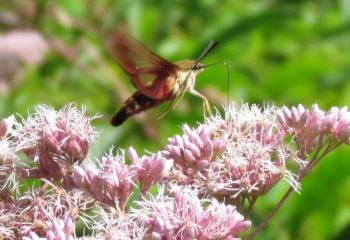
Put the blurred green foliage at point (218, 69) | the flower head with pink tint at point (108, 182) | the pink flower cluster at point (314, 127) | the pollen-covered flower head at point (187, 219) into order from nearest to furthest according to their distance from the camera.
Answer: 1. the pollen-covered flower head at point (187, 219)
2. the flower head with pink tint at point (108, 182)
3. the pink flower cluster at point (314, 127)
4. the blurred green foliage at point (218, 69)

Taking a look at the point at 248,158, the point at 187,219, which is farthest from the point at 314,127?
the point at 187,219

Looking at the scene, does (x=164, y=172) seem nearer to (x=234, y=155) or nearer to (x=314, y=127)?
(x=234, y=155)

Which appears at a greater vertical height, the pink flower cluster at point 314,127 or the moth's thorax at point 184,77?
the moth's thorax at point 184,77

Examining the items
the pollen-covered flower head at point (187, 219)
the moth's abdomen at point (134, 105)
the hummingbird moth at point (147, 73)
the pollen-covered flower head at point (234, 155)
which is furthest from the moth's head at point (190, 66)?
the pollen-covered flower head at point (187, 219)

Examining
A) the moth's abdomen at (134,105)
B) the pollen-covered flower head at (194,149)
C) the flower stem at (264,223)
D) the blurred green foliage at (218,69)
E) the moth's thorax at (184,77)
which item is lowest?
the flower stem at (264,223)

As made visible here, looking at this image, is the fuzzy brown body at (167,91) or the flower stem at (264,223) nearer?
the flower stem at (264,223)

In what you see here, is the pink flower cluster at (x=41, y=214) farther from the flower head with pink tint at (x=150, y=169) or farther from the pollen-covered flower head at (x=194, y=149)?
the pollen-covered flower head at (x=194, y=149)

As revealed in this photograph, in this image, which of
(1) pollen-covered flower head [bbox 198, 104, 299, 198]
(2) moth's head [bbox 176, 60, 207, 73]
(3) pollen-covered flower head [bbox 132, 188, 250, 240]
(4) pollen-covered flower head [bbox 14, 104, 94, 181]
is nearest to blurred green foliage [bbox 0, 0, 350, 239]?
(2) moth's head [bbox 176, 60, 207, 73]

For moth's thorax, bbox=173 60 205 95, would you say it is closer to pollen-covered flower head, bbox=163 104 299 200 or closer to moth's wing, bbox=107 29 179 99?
moth's wing, bbox=107 29 179 99
